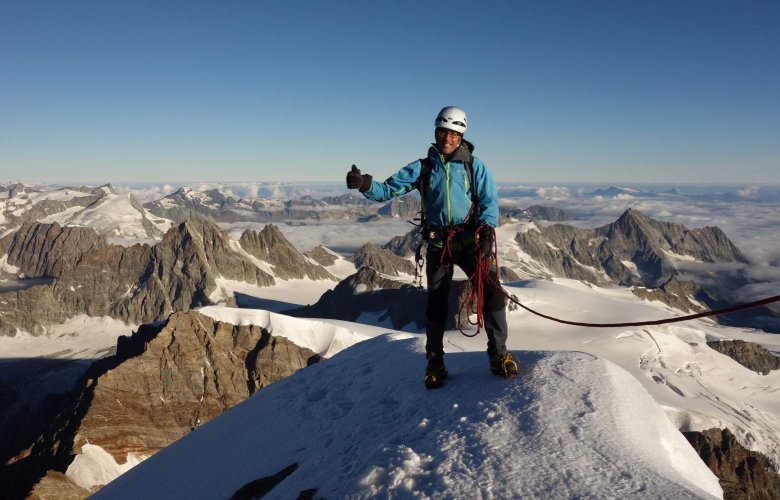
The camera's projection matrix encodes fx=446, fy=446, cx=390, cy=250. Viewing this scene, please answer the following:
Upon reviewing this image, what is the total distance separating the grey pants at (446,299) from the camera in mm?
10180

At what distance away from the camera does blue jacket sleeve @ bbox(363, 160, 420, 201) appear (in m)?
9.70

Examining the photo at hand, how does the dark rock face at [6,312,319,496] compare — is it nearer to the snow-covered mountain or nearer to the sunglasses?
the snow-covered mountain

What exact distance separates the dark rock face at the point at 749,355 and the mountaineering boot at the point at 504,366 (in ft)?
648

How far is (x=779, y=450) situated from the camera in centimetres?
10250

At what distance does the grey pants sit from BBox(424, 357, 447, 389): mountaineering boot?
0.45 ft

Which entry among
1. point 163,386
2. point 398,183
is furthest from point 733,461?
point 163,386

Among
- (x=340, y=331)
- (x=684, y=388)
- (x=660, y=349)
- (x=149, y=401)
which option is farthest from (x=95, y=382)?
(x=660, y=349)

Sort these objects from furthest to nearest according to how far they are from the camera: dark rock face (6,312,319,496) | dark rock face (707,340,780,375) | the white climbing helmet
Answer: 1. dark rock face (707,340,780,375)
2. dark rock face (6,312,319,496)
3. the white climbing helmet

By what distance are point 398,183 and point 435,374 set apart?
456 centimetres

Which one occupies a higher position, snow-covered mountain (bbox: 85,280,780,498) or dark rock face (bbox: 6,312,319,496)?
snow-covered mountain (bbox: 85,280,780,498)

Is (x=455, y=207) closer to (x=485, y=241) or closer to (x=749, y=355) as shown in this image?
(x=485, y=241)

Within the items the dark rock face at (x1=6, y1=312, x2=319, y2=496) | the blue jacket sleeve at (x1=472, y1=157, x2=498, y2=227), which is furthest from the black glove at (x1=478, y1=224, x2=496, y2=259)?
the dark rock face at (x1=6, y1=312, x2=319, y2=496)

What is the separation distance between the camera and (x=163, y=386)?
10188 cm

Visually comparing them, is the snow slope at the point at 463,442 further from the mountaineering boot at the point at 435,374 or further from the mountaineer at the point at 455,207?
the mountaineer at the point at 455,207
